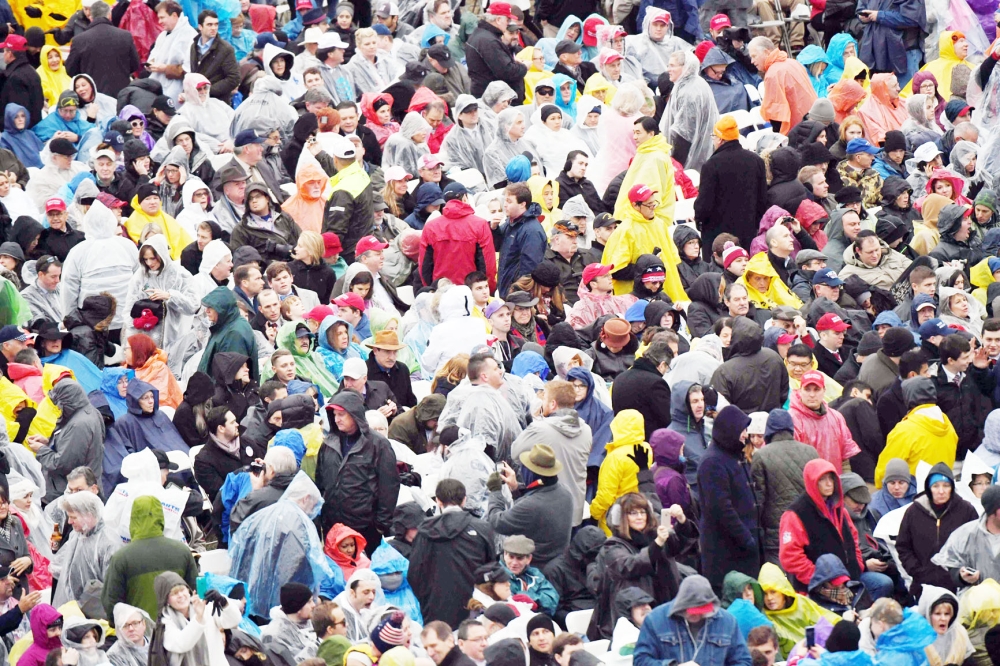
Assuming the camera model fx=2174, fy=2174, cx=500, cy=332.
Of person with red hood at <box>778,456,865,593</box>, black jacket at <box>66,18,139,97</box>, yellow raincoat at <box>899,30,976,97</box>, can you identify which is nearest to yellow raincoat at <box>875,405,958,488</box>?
person with red hood at <box>778,456,865,593</box>

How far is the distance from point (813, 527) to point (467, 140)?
6961mm

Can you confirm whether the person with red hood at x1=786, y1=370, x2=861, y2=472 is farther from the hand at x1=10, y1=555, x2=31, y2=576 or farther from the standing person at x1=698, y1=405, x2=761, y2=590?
the hand at x1=10, y1=555, x2=31, y2=576

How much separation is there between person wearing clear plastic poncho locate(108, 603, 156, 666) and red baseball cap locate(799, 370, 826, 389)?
15.2 feet

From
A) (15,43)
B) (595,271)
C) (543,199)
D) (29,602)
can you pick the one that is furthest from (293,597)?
(15,43)

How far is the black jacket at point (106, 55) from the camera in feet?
66.7

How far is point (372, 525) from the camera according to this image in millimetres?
13234

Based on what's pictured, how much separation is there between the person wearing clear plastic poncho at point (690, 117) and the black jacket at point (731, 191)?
1.47 m

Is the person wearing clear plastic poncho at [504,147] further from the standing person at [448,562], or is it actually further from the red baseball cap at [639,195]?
the standing person at [448,562]

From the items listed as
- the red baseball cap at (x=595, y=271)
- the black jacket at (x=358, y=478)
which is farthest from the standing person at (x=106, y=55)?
the black jacket at (x=358, y=478)

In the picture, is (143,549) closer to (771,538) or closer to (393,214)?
(771,538)

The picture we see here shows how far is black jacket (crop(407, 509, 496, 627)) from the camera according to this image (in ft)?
41.1

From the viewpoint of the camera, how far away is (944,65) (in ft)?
69.8

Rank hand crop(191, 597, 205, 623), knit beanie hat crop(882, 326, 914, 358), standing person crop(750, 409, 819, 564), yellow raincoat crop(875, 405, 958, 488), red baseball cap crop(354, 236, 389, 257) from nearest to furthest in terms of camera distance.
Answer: hand crop(191, 597, 205, 623) < standing person crop(750, 409, 819, 564) < yellow raincoat crop(875, 405, 958, 488) < knit beanie hat crop(882, 326, 914, 358) < red baseball cap crop(354, 236, 389, 257)

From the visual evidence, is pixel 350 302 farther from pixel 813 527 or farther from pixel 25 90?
pixel 25 90
